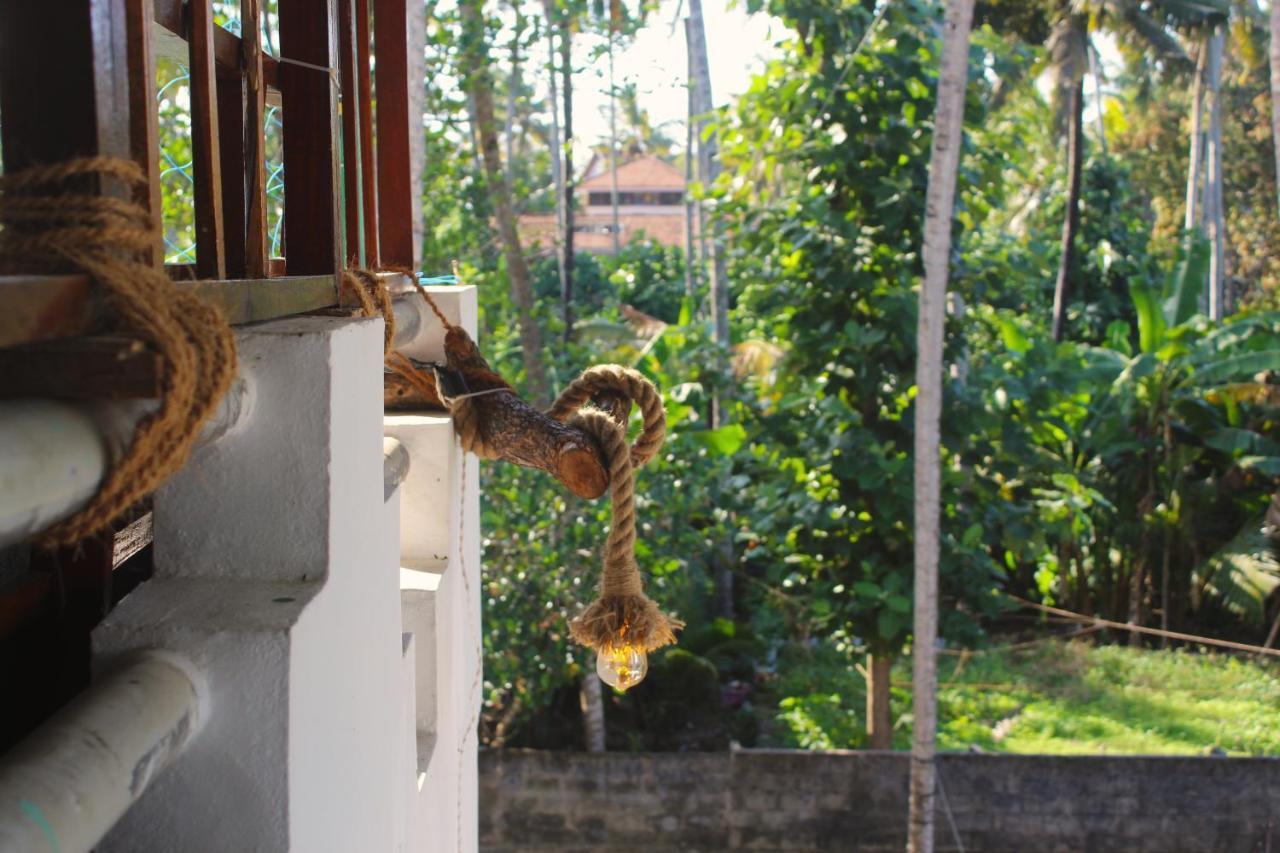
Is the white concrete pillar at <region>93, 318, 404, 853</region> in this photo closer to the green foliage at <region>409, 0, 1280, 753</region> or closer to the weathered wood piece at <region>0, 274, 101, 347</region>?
the weathered wood piece at <region>0, 274, 101, 347</region>

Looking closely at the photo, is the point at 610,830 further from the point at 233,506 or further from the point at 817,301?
the point at 233,506

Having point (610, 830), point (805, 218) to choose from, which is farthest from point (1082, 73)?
point (610, 830)

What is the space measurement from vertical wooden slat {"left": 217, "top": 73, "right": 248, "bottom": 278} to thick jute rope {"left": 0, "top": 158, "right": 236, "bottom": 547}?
745mm

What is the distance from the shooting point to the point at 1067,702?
11555 mm

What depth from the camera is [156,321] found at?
1143 mm

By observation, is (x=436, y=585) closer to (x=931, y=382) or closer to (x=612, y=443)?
(x=612, y=443)

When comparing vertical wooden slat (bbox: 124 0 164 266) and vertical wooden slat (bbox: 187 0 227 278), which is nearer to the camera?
vertical wooden slat (bbox: 124 0 164 266)

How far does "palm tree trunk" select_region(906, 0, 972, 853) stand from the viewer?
21.1 ft

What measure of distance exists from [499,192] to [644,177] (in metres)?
33.4

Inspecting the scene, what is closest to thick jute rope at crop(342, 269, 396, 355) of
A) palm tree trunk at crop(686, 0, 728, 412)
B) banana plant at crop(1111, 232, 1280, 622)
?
palm tree trunk at crop(686, 0, 728, 412)

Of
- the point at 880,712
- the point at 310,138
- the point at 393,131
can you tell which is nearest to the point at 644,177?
the point at 880,712

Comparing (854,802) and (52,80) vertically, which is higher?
(52,80)

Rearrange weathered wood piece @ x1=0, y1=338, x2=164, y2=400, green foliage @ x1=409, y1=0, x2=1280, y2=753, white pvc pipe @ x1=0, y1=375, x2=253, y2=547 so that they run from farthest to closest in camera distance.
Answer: green foliage @ x1=409, y1=0, x2=1280, y2=753 < weathered wood piece @ x1=0, y1=338, x2=164, y2=400 < white pvc pipe @ x1=0, y1=375, x2=253, y2=547

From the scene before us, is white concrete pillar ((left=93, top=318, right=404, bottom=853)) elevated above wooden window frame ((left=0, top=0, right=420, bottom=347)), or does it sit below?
below
